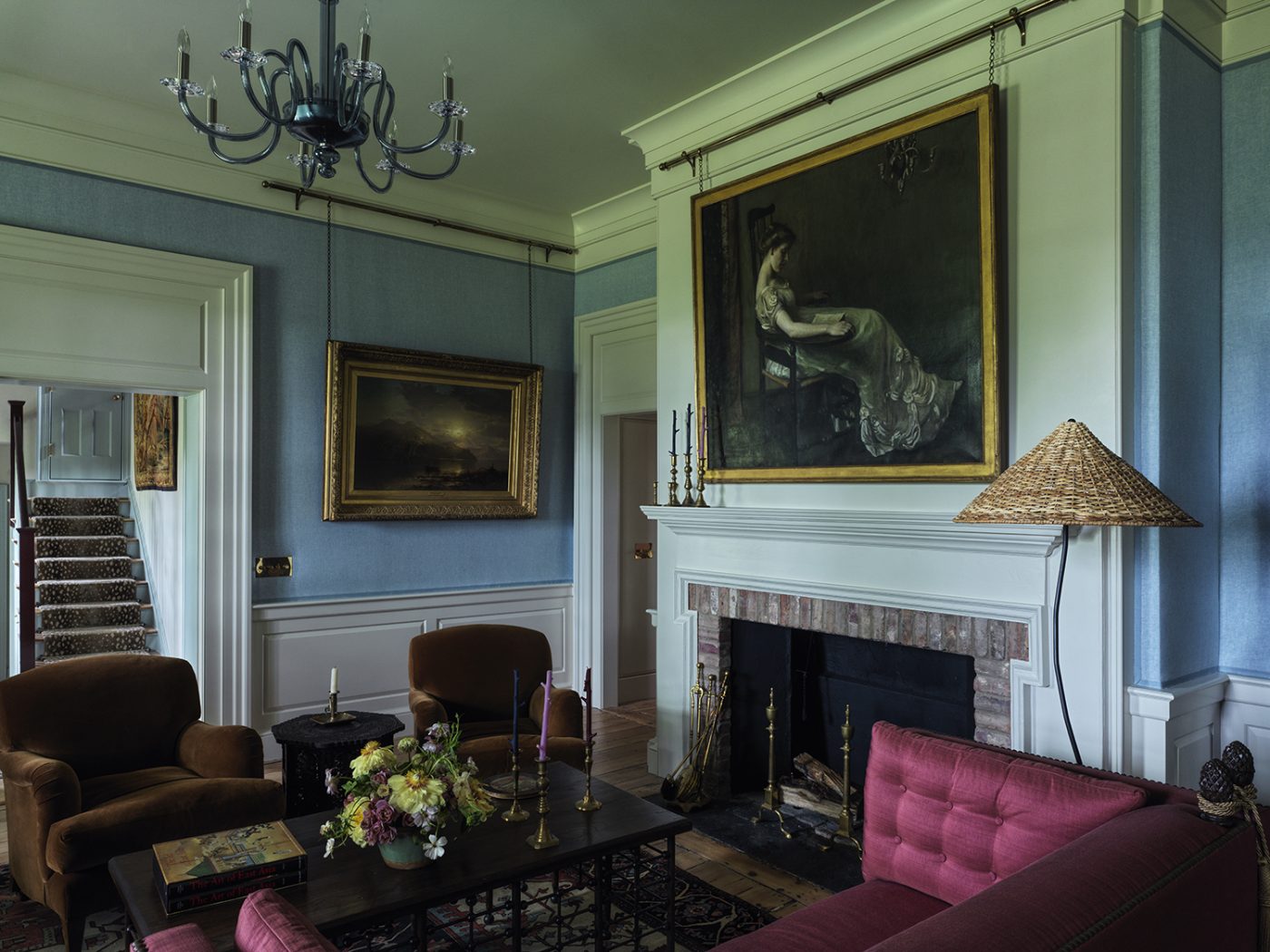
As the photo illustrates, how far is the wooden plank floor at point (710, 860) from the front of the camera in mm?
3021

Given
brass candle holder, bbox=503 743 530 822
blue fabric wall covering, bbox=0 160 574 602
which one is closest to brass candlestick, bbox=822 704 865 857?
brass candle holder, bbox=503 743 530 822

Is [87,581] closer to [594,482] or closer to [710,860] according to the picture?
[594,482]

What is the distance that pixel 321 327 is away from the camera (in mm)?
4836

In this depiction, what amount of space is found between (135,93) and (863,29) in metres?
3.25

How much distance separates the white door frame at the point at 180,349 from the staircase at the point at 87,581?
6.16ft

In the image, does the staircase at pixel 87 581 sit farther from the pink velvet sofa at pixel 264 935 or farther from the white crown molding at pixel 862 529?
the pink velvet sofa at pixel 264 935

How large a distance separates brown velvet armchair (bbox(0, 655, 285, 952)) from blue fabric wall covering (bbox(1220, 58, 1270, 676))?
10.8 feet

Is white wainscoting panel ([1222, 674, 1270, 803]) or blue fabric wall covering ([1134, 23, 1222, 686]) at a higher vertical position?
blue fabric wall covering ([1134, 23, 1222, 686])

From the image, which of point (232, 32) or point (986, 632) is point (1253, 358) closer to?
point (986, 632)

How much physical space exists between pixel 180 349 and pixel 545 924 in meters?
3.26

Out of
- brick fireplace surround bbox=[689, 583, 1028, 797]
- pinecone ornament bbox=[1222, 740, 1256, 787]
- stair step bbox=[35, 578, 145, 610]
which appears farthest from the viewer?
stair step bbox=[35, 578, 145, 610]

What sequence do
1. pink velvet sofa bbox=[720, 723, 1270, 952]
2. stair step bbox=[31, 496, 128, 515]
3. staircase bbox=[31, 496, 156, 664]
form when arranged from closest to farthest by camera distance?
pink velvet sofa bbox=[720, 723, 1270, 952], staircase bbox=[31, 496, 156, 664], stair step bbox=[31, 496, 128, 515]

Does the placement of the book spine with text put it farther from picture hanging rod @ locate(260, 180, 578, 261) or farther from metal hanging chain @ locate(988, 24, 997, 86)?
picture hanging rod @ locate(260, 180, 578, 261)

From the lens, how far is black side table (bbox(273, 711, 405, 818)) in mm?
3221
